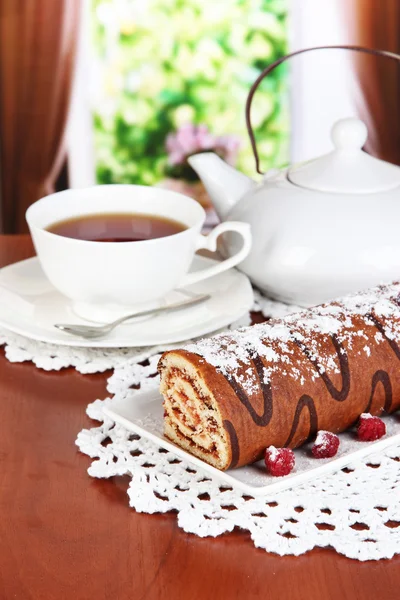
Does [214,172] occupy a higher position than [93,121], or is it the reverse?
[214,172]

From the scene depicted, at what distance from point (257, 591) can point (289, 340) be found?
27 cm

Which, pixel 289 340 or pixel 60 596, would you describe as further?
pixel 289 340

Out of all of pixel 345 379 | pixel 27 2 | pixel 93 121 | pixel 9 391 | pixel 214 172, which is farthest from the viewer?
pixel 93 121

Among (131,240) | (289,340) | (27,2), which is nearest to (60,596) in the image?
(289,340)

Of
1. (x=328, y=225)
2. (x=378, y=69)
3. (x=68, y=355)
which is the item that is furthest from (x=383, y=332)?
(x=378, y=69)

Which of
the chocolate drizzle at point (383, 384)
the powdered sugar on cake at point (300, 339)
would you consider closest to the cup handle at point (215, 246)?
the powdered sugar on cake at point (300, 339)

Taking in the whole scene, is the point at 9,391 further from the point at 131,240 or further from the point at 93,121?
the point at 93,121

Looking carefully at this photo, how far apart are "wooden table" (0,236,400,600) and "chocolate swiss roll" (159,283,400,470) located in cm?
8

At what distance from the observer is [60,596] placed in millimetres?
642

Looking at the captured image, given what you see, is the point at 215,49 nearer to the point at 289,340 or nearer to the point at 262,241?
the point at 262,241

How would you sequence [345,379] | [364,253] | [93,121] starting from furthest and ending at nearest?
[93,121] < [364,253] < [345,379]

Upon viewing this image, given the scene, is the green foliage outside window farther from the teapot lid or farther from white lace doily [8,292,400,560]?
white lace doily [8,292,400,560]

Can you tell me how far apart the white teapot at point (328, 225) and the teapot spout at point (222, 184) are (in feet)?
0.20

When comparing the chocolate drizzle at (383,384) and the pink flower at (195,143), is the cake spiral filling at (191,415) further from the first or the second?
the pink flower at (195,143)
